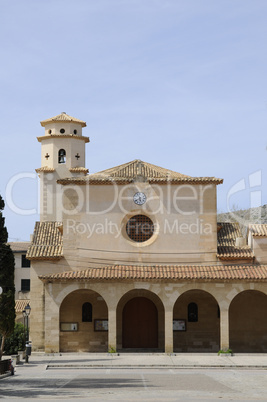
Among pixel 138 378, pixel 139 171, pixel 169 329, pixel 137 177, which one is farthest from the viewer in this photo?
pixel 139 171

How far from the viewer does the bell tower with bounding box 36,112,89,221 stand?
5666cm

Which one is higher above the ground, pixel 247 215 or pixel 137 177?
pixel 247 215

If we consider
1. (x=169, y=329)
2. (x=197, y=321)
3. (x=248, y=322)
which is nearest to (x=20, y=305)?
(x=197, y=321)

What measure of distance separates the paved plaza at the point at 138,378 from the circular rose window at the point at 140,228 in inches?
276

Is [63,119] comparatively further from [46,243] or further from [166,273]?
[166,273]

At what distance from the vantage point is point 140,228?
41688 millimetres

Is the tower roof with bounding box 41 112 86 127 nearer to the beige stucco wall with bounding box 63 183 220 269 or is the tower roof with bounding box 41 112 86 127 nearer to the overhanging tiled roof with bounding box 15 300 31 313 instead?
the overhanging tiled roof with bounding box 15 300 31 313

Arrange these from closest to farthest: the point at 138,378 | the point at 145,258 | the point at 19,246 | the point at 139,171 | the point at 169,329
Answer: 1. the point at 138,378
2. the point at 169,329
3. the point at 145,258
4. the point at 139,171
5. the point at 19,246

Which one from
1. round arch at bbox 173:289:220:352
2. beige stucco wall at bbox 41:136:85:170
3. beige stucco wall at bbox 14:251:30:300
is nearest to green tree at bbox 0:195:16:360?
round arch at bbox 173:289:220:352

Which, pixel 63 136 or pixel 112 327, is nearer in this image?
pixel 112 327

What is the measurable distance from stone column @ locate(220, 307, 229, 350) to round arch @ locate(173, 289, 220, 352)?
7.40ft

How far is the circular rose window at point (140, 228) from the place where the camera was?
137 feet

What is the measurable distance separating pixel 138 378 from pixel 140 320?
1364 centimetres

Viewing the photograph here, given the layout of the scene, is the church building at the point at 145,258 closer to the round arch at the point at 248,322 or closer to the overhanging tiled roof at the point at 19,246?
the round arch at the point at 248,322
